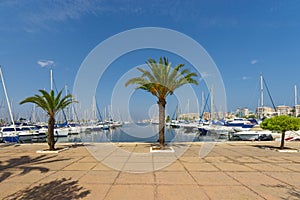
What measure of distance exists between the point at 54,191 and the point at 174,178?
434cm

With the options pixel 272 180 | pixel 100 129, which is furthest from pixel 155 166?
pixel 100 129

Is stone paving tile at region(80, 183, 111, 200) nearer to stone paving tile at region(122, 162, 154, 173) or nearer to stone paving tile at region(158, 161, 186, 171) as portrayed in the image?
stone paving tile at region(122, 162, 154, 173)

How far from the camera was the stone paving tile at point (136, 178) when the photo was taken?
7578mm

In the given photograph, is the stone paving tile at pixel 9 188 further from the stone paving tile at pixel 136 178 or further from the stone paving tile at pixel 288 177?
the stone paving tile at pixel 288 177

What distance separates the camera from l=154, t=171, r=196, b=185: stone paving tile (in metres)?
7.56

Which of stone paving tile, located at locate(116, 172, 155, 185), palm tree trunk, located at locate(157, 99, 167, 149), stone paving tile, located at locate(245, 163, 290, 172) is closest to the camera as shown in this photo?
stone paving tile, located at locate(116, 172, 155, 185)

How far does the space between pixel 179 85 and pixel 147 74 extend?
2.84 meters

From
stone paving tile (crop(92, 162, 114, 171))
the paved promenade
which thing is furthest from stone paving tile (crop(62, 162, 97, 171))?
stone paving tile (crop(92, 162, 114, 171))

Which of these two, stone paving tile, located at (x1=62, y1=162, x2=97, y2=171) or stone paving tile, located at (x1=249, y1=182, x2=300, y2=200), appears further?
stone paving tile, located at (x1=62, y1=162, x2=97, y2=171)

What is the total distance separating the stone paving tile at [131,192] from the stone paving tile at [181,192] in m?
0.31

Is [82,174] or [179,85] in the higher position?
[179,85]

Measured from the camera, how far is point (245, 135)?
30.6 metres

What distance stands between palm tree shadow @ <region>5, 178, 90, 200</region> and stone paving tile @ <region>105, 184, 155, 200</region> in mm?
856

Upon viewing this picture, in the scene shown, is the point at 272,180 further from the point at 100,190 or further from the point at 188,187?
the point at 100,190
